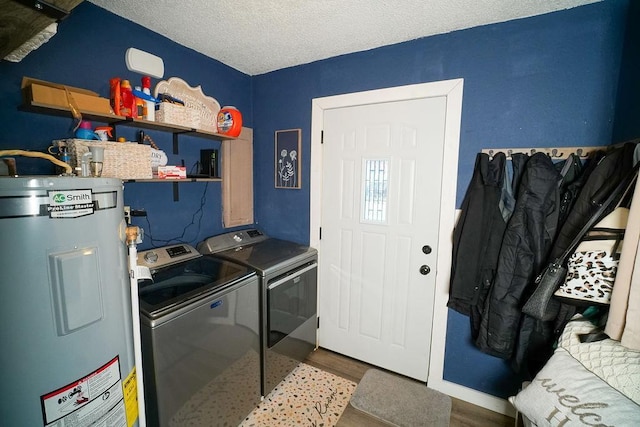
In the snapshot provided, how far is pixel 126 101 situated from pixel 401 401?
257 centimetres

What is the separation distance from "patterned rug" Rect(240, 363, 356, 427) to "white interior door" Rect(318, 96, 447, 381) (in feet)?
1.10

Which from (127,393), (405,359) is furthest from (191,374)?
(405,359)

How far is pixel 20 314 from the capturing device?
71cm

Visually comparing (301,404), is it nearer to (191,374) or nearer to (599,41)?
(191,374)

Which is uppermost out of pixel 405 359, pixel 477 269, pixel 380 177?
pixel 380 177

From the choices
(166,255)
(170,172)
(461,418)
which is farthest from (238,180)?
(461,418)

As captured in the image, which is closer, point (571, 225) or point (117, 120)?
point (571, 225)

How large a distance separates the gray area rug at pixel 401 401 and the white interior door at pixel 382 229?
113 mm

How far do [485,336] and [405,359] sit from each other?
2.25 feet

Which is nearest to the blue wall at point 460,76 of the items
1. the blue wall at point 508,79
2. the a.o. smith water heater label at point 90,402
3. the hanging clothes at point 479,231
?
the blue wall at point 508,79

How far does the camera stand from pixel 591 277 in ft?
3.77

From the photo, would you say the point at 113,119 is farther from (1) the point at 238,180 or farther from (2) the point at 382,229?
(2) the point at 382,229

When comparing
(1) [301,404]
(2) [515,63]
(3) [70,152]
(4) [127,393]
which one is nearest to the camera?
(4) [127,393]

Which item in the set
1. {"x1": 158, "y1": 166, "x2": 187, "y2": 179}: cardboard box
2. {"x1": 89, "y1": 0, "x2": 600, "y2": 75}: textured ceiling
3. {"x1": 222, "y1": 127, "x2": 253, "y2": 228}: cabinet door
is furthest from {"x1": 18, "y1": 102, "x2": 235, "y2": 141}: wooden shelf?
{"x1": 89, "y1": 0, "x2": 600, "y2": 75}: textured ceiling
